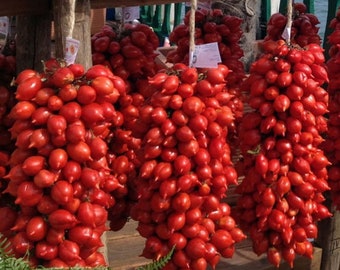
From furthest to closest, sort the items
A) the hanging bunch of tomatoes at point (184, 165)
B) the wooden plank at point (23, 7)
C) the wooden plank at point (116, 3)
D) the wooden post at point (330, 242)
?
1. the wooden post at point (330, 242)
2. the wooden plank at point (116, 3)
3. the wooden plank at point (23, 7)
4. the hanging bunch of tomatoes at point (184, 165)

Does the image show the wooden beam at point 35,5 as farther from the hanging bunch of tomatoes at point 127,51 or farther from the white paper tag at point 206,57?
the white paper tag at point 206,57

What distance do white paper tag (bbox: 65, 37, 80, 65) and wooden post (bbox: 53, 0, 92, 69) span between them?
0.05 metres

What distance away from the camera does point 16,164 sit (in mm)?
1399

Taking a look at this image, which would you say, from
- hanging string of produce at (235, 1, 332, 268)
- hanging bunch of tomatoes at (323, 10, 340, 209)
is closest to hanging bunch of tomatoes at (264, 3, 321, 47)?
hanging bunch of tomatoes at (323, 10, 340, 209)

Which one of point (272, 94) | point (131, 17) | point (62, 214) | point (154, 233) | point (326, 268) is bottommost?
point (326, 268)

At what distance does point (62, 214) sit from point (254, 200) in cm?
65

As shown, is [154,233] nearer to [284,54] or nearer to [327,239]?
[284,54]

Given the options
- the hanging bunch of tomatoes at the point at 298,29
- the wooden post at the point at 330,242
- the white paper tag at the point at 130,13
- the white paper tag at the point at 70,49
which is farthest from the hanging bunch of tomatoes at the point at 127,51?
the wooden post at the point at 330,242

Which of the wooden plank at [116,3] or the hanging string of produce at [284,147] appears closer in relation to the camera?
the hanging string of produce at [284,147]

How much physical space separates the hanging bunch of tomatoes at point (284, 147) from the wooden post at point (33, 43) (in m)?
Result: 0.64

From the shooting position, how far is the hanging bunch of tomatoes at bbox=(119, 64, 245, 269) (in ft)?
4.83

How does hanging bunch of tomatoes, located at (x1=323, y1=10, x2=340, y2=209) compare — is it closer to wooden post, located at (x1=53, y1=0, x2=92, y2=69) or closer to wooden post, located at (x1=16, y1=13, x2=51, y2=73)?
wooden post, located at (x1=53, y1=0, x2=92, y2=69)

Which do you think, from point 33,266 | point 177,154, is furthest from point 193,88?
point 33,266

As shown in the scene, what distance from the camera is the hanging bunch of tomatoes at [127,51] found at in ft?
5.93
